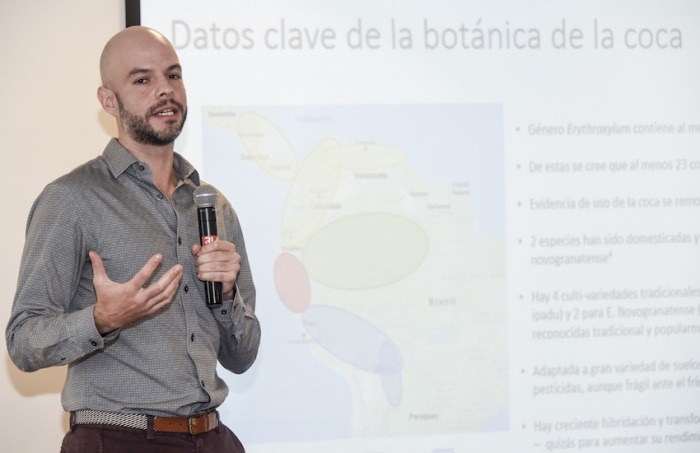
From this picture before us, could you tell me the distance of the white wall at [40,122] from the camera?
341 cm

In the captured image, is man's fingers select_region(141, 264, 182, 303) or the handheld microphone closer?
man's fingers select_region(141, 264, 182, 303)

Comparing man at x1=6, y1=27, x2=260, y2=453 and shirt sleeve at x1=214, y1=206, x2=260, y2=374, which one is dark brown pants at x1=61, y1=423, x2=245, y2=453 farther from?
shirt sleeve at x1=214, y1=206, x2=260, y2=374

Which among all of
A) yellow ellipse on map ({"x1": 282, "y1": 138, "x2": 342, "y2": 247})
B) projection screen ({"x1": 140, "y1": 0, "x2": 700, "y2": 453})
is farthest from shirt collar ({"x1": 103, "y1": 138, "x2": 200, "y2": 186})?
yellow ellipse on map ({"x1": 282, "y1": 138, "x2": 342, "y2": 247})

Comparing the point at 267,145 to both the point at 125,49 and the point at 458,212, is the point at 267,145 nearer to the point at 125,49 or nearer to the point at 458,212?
the point at 458,212

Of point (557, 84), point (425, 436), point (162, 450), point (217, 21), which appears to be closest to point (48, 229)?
point (162, 450)

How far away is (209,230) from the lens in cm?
217

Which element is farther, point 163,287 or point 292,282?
point 292,282

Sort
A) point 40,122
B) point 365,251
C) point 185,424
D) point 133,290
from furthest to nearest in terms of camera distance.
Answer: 1. point 365,251
2. point 40,122
3. point 185,424
4. point 133,290

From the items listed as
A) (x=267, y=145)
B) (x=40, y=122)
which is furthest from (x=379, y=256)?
(x=40, y=122)

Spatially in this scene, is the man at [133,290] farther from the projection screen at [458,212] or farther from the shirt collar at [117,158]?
the projection screen at [458,212]

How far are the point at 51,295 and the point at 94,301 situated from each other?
144 millimetres

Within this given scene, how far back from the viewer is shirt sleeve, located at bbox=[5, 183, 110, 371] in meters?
2.04

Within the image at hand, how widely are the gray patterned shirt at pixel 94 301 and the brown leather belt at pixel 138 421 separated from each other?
2 cm

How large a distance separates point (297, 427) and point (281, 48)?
1512mm
